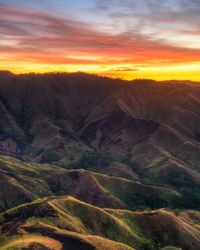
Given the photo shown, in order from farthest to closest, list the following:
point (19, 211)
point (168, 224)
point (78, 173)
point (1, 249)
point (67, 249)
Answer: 1. point (78, 173)
2. point (168, 224)
3. point (19, 211)
4. point (67, 249)
5. point (1, 249)

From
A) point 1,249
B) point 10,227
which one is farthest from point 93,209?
point 1,249

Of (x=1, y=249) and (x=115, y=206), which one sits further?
(x=115, y=206)

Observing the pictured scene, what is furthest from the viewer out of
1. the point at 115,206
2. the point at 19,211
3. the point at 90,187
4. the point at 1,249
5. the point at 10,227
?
the point at 90,187

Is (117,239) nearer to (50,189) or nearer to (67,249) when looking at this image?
(67,249)

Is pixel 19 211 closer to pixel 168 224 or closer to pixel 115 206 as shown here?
pixel 168 224

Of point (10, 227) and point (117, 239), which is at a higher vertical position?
point (10, 227)

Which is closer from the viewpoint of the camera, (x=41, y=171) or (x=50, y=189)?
(x=50, y=189)

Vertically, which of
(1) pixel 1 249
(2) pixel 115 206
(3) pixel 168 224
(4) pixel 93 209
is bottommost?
(2) pixel 115 206

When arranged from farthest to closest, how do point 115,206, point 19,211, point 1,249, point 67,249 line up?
point 115,206 < point 19,211 < point 67,249 < point 1,249

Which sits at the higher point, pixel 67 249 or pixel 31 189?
pixel 67 249

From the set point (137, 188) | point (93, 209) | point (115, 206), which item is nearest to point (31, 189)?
point (115, 206)
